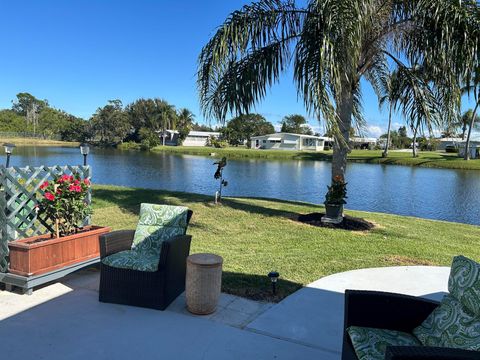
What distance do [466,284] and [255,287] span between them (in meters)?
2.23

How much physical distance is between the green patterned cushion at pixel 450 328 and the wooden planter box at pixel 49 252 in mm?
3195

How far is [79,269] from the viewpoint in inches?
156

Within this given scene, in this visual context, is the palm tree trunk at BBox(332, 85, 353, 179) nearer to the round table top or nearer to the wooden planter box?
the round table top

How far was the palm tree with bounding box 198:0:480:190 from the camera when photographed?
5.62m

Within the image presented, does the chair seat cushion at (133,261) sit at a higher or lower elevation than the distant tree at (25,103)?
lower

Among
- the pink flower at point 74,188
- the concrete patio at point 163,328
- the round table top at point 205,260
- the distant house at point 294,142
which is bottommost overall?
the concrete patio at point 163,328

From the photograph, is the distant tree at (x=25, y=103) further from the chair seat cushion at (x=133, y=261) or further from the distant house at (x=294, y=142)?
the chair seat cushion at (x=133, y=261)

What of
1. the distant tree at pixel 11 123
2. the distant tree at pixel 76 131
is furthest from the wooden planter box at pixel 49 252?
the distant tree at pixel 11 123

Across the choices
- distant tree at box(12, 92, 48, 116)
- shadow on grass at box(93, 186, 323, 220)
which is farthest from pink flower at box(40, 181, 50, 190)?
distant tree at box(12, 92, 48, 116)

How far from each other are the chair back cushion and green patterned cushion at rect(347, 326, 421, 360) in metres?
2.13

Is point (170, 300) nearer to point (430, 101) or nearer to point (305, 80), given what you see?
point (305, 80)

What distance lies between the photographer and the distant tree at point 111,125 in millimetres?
67500

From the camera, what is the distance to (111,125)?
67.9 metres

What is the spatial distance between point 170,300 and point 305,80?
149 inches
